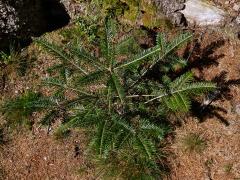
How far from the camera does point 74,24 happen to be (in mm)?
7492

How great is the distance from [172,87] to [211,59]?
1.92m

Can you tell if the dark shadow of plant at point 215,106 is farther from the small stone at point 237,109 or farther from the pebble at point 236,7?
the pebble at point 236,7

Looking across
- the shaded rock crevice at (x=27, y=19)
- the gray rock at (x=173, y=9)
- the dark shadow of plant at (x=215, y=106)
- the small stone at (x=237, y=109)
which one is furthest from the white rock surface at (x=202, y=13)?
the shaded rock crevice at (x=27, y=19)

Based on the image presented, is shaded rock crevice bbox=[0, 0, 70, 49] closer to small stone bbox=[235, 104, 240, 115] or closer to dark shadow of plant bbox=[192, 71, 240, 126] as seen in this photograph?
dark shadow of plant bbox=[192, 71, 240, 126]

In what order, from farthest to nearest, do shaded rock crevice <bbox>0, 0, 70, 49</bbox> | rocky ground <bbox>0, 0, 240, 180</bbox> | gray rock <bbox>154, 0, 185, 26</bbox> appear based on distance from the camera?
gray rock <bbox>154, 0, 185, 26</bbox>
shaded rock crevice <bbox>0, 0, 70, 49</bbox>
rocky ground <bbox>0, 0, 240, 180</bbox>

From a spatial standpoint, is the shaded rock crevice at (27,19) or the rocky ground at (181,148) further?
the shaded rock crevice at (27,19)

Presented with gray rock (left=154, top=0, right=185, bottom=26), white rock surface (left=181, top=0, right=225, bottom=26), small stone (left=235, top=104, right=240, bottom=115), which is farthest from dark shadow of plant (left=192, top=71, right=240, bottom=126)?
gray rock (left=154, top=0, right=185, bottom=26)

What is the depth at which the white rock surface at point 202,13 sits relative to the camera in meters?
7.27

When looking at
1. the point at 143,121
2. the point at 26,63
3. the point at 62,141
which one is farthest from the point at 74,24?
the point at 143,121

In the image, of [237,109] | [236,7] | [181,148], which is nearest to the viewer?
[181,148]

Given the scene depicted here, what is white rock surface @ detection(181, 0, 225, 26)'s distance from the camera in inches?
286

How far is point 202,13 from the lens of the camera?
24.0 feet

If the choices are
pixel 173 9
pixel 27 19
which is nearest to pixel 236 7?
pixel 173 9

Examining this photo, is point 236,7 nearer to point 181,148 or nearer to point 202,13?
point 202,13
